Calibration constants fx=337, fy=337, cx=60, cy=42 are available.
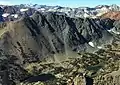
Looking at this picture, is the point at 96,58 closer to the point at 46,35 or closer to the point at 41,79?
the point at 46,35

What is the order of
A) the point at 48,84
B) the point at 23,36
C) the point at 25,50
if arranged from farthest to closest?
the point at 23,36 → the point at 25,50 → the point at 48,84

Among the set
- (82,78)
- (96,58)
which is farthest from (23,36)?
(82,78)

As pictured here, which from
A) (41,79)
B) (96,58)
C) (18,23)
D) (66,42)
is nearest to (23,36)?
(18,23)

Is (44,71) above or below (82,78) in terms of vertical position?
below

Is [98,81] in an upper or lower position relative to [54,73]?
upper

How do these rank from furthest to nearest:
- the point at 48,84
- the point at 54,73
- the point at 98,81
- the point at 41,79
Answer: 1. the point at 54,73
2. the point at 41,79
3. the point at 48,84
4. the point at 98,81

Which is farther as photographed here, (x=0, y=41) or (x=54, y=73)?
(x=0, y=41)

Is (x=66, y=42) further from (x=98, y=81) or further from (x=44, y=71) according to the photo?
(x=98, y=81)

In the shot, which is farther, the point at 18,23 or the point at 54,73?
the point at 18,23

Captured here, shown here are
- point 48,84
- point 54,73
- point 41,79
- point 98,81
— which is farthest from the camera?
point 54,73
